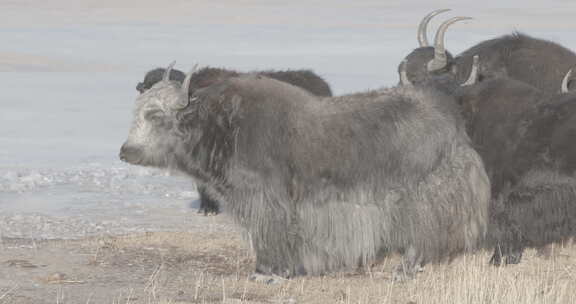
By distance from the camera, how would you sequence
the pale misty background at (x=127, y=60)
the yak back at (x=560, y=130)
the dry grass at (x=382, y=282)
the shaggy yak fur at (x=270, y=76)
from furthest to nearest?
the pale misty background at (x=127, y=60), the shaggy yak fur at (x=270, y=76), the yak back at (x=560, y=130), the dry grass at (x=382, y=282)

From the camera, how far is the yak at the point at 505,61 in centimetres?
926

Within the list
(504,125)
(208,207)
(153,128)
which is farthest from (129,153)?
(208,207)

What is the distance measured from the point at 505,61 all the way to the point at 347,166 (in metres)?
3.32

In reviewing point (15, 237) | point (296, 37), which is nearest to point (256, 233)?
point (15, 237)

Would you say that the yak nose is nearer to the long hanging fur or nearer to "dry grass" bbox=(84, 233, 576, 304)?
the long hanging fur

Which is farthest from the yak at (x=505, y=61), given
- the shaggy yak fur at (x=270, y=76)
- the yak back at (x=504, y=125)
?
the yak back at (x=504, y=125)

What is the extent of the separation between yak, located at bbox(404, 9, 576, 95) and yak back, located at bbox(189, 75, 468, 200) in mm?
2329

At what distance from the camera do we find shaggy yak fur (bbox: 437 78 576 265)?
6.98 metres

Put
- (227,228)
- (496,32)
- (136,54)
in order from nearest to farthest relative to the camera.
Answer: (227,228)
(136,54)
(496,32)

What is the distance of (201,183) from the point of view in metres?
6.85

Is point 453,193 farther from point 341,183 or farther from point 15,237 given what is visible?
point 15,237

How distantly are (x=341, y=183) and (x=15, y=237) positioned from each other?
8.51 feet

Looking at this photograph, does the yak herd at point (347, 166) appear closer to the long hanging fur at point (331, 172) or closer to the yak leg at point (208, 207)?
the long hanging fur at point (331, 172)

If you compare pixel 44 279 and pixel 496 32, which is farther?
pixel 496 32
